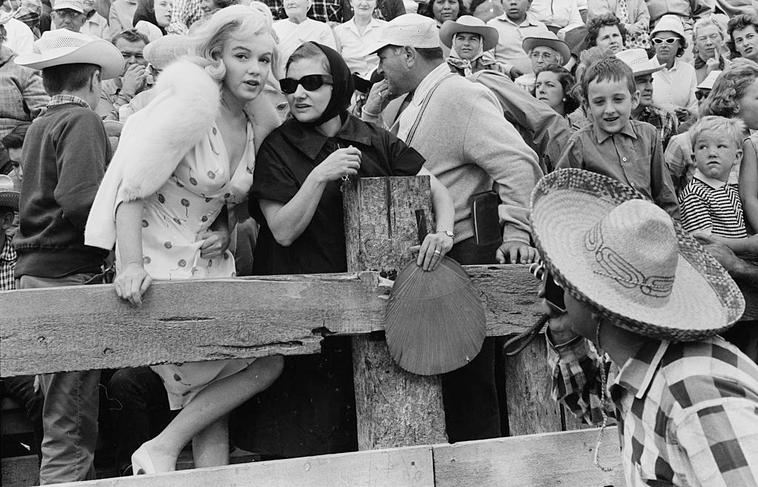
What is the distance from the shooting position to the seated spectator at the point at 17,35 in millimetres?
8933

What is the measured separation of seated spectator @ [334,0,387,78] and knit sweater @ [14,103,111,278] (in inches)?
175

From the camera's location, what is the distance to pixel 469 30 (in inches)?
281

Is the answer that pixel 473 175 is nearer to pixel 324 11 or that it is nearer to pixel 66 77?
pixel 66 77

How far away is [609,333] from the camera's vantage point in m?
2.45

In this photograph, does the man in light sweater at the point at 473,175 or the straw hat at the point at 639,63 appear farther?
the straw hat at the point at 639,63

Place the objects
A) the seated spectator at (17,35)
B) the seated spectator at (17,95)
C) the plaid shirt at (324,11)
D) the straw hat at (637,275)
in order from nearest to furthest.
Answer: the straw hat at (637,275) → the seated spectator at (17,95) → the seated spectator at (17,35) → the plaid shirt at (324,11)

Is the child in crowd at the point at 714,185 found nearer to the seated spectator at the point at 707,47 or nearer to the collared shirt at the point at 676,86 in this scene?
the collared shirt at the point at 676,86

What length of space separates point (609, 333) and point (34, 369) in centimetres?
185

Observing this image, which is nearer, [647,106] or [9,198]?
[9,198]

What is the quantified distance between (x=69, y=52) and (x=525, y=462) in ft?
8.63

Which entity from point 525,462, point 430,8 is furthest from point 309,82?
point 430,8

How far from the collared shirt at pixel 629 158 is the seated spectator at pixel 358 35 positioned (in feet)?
12.1

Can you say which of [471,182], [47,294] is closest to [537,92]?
[471,182]

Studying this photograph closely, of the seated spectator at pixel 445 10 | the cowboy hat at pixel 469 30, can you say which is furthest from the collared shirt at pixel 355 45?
the cowboy hat at pixel 469 30
